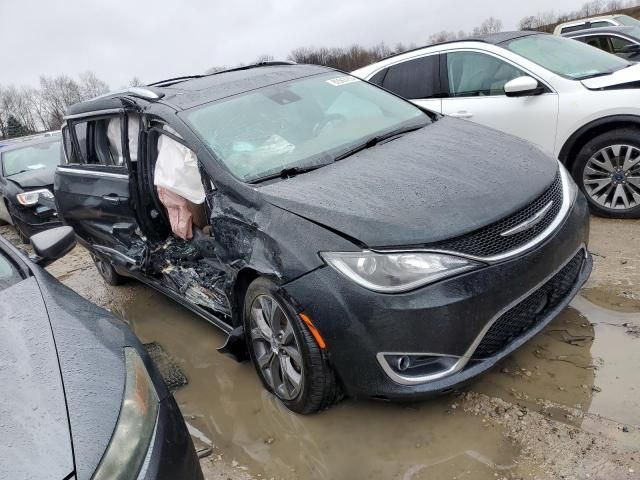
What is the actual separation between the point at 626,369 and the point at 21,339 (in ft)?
9.12

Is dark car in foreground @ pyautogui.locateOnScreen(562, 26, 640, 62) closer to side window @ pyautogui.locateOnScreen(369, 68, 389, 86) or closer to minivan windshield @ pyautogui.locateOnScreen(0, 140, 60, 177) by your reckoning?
side window @ pyautogui.locateOnScreen(369, 68, 389, 86)

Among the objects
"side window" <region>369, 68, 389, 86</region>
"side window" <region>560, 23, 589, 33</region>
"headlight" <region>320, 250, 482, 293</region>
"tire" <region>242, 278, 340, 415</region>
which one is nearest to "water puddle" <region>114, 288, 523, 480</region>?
"tire" <region>242, 278, 340, 415</region>

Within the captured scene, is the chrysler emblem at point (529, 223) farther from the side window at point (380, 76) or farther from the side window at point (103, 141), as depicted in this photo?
the side window at point (380, 76)

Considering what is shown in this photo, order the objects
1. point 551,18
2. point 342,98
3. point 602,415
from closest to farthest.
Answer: point 602,415 → point 342,98 → point 551,18

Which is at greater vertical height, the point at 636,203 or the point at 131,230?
the point at 131,230

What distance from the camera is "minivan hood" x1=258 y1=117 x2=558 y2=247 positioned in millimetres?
2334

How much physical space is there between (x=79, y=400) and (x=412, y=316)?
1285mm

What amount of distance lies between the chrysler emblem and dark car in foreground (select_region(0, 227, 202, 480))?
1574 mm

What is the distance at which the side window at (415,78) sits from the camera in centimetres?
552

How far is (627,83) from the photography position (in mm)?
4434

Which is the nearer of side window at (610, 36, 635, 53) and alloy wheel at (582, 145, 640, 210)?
alloy wheel at (582, 145, 640, 210)

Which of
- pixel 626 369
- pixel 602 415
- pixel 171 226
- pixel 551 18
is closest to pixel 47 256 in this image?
pixel 171 226

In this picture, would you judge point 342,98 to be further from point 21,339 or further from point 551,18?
point 551,18

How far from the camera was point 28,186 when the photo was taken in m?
8.00
